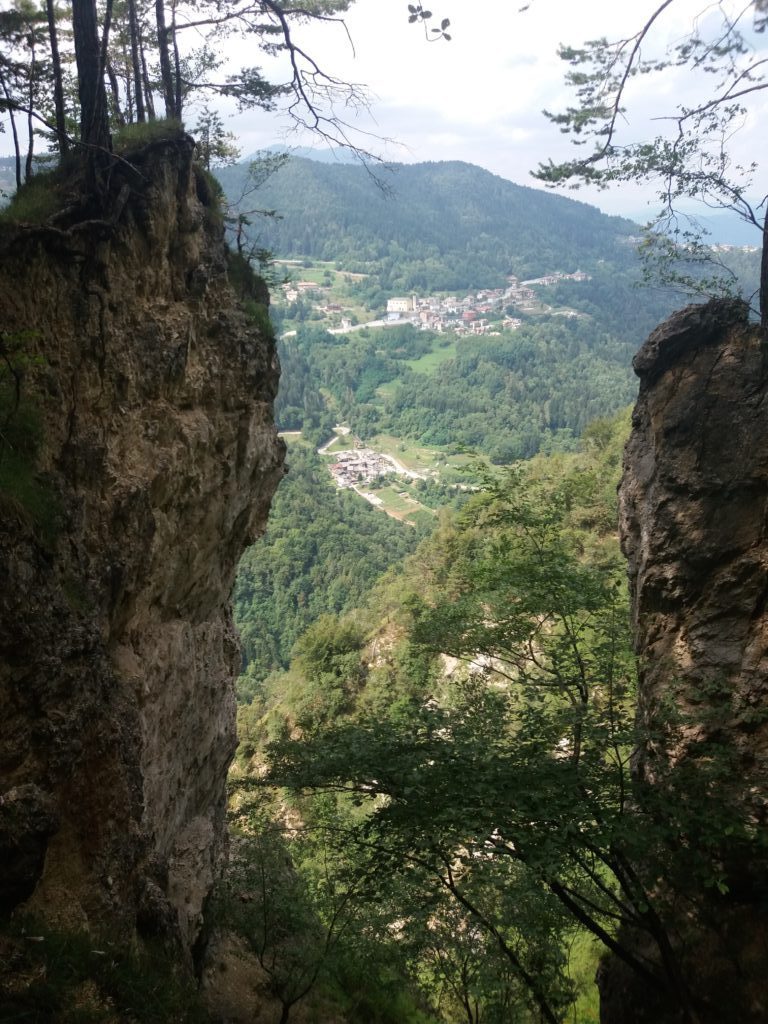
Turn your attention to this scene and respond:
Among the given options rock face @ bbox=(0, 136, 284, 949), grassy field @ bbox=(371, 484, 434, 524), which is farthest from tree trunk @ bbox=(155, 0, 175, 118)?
grassy field @ bbox=(371, 484, 434, 524)

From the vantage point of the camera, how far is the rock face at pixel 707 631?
6762mm

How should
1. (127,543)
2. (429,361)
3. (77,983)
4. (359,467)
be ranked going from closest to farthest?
1. (77,983)
2. (127,543)
3. (359,467)
4. (429,361)

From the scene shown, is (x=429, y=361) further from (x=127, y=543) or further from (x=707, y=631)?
(x=127, y=543)

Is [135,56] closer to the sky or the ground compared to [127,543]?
closer to the sky

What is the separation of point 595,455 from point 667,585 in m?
42.9

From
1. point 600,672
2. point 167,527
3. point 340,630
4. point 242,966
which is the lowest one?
point 340,630

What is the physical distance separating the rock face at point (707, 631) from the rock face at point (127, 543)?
5166 millimetres

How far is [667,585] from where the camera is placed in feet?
27.4

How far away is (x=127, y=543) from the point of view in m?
7.54

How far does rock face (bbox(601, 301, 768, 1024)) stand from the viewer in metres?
6.76

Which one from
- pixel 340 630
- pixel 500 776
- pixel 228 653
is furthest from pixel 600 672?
pixel 340 630

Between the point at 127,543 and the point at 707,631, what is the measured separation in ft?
21.2

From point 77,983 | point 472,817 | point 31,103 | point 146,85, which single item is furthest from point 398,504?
point 77,983

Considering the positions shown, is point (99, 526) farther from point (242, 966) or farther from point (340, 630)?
point (340, 630)
